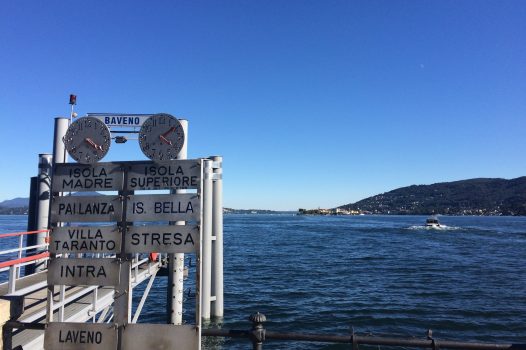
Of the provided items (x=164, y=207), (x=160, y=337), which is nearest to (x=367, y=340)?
(x=160, y=337)

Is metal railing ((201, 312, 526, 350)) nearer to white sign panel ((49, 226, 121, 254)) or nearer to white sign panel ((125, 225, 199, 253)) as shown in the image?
white sign panel ((125, 225, 199, 253))

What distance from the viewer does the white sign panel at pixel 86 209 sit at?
17.7 ft

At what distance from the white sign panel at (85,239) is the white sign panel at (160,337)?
42.7 inches

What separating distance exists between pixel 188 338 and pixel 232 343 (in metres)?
11.3

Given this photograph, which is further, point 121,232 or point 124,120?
point 124,120

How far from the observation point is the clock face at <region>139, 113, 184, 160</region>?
18.3 ft

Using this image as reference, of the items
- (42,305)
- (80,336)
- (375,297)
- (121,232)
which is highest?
(121,232)

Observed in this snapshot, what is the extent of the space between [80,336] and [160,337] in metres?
1.12

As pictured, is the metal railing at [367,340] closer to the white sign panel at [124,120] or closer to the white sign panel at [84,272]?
the white sign panel at [84,272]

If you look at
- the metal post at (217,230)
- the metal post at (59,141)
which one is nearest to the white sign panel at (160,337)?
the metal post at (217,230)

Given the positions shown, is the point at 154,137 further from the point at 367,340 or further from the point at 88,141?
the point at 367,340

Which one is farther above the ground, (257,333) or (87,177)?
(87,177)

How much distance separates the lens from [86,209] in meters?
5.47

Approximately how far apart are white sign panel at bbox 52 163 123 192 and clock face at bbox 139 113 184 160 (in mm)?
495
